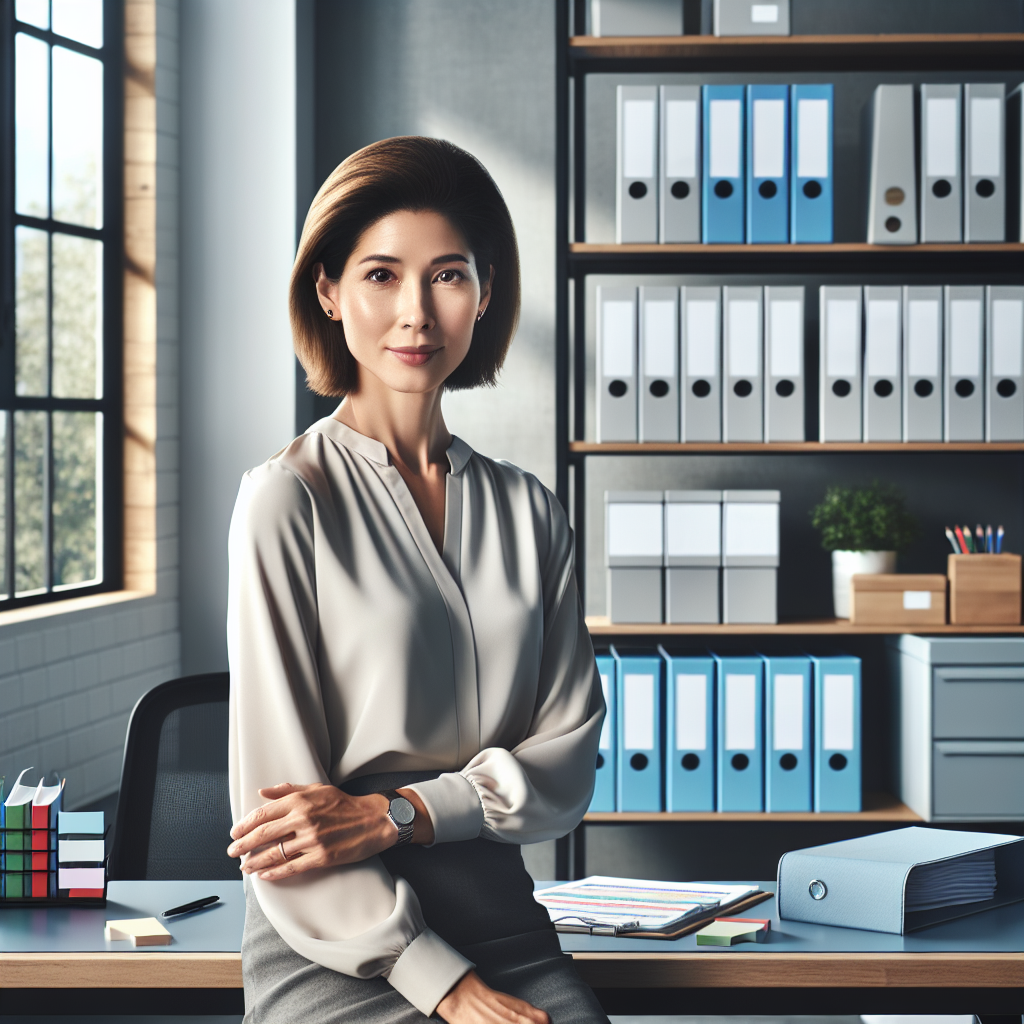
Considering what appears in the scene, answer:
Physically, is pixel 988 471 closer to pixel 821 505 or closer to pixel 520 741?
pixel 821 505

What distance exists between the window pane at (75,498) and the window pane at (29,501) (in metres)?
0.05

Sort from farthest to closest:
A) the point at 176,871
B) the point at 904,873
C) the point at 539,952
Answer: the point at 176,871 → the point at 904,873 → the point at 539,952

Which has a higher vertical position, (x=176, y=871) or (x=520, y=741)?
(x=520, y=741)

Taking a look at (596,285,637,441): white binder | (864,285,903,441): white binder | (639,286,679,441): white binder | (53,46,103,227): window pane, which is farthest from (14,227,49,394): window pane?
(864,285,903,441): white binder

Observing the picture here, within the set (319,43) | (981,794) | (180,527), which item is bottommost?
(981,794)

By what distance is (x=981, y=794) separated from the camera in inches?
110

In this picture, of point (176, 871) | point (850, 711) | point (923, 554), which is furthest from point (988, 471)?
point (176, 871)

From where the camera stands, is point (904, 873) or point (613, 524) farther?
point (613, 524)

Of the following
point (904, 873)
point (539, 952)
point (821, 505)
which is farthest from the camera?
point (821, 505)

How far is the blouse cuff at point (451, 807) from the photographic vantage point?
1.03m

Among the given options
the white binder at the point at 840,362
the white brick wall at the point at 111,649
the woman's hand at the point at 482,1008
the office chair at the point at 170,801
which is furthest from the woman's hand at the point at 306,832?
the white binder at the point at 840,362

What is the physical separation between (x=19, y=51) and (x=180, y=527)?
4.25 ft

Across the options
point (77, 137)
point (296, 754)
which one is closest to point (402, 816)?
point (296, 754)

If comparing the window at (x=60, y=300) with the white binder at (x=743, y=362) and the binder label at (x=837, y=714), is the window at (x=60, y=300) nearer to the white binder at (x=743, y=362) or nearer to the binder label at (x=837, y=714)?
the white binder at (x=743, y=362)
